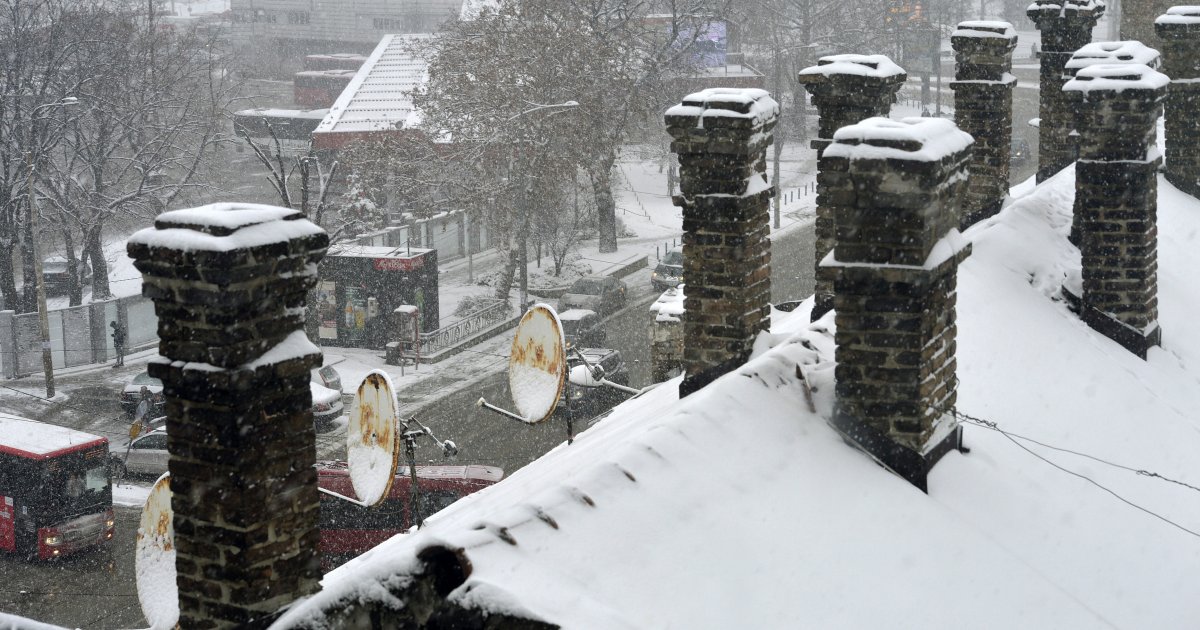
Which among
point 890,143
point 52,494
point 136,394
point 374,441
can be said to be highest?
point 890,143

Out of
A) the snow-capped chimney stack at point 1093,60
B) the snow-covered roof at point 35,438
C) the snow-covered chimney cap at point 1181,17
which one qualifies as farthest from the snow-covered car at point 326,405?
the snow-covered chimney cap at point 1181,17

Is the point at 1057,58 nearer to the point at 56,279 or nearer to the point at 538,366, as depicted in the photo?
the point at 538,366

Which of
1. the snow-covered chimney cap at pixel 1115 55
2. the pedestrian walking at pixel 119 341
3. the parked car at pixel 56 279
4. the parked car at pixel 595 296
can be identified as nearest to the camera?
the snow-covered chimney cap at pixel 1115 55

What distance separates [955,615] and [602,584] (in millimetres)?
1877

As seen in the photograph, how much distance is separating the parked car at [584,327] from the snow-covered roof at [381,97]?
15.6m

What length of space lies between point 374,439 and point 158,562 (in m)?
1.76

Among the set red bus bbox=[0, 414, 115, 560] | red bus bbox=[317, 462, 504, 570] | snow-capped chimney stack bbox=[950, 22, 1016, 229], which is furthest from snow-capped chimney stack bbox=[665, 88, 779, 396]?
red bus bbox=[0, 414, 115, 560]

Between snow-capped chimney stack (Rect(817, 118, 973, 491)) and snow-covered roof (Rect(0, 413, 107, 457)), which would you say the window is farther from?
snow-capped chimney stack (Rect(817, 118, 973, 491))

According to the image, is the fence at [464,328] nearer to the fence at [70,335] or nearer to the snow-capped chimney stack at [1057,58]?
the fence at [70,335]

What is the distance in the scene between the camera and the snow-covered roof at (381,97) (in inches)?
1980

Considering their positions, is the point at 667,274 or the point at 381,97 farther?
the point at 381,97

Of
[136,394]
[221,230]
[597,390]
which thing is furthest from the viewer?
[136,394]

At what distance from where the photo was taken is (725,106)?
870 centimetres

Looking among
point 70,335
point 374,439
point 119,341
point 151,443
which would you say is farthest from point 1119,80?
point 70,335
